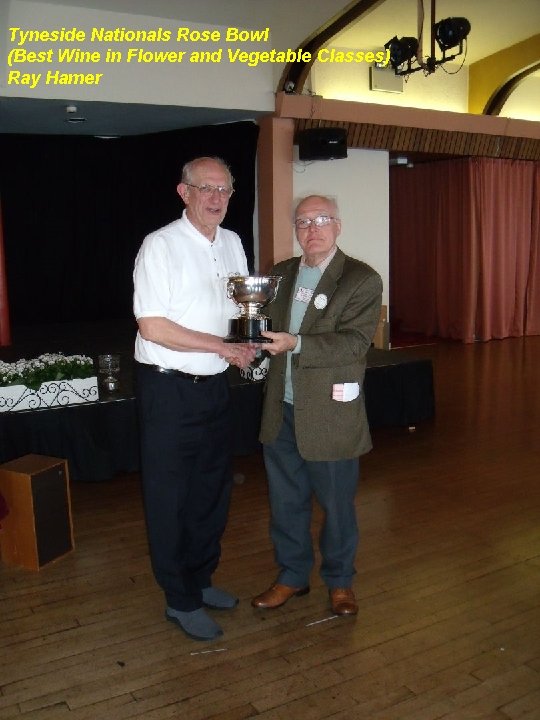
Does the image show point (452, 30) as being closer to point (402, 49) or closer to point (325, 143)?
point (402, 49)

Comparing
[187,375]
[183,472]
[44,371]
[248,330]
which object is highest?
[248,330]

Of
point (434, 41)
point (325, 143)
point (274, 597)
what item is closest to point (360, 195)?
point (325, 143)

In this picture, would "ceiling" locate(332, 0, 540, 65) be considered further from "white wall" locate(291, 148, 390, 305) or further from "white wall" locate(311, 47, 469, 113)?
"white wall" locate(291, 148, 390, 305)

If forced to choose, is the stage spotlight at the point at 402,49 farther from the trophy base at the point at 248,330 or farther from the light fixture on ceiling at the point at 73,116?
the trophy base at the point at 248,330

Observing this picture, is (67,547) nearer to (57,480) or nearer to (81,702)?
(57,480)

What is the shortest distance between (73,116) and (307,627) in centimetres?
Result: 621

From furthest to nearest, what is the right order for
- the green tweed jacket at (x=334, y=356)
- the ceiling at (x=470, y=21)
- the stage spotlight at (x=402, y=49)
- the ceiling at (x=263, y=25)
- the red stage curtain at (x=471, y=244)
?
the red stage curtain at (x=471, y=244), the stage spotlight at (x=402, y=49), the ceiling at (x=470, y=21), the ceiling at (x=263, y=25), the green tweed jacket at (x=334, y=356)

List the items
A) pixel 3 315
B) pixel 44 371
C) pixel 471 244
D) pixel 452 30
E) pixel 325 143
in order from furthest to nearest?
pixel 471 244 < pixel 3 315 < pixel 325 143 < pixel 452 30 < pixel 44 371

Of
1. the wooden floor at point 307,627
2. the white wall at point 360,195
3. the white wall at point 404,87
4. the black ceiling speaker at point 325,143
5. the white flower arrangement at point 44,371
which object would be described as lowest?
the wooden floor at point 307,627

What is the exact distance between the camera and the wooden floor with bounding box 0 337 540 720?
202 cm

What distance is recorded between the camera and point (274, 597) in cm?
253

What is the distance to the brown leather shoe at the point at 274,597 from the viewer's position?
252 cm

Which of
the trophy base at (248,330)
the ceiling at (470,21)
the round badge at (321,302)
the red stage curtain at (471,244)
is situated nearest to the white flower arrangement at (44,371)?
the trophy base at (248,330)

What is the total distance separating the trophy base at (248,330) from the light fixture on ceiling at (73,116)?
16.8ft
